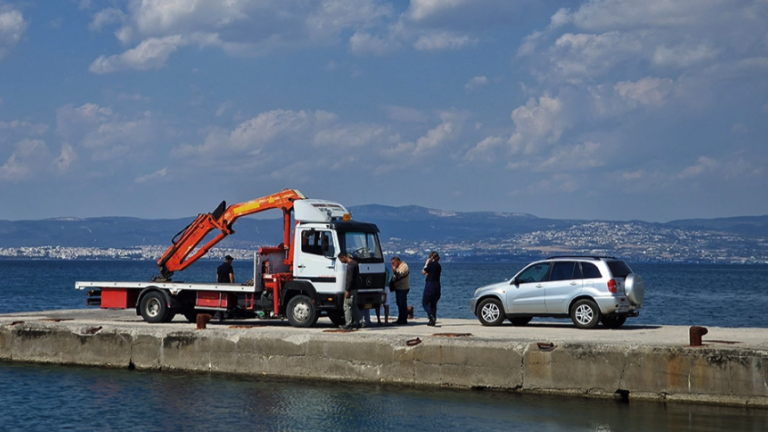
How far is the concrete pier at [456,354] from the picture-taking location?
599 inches

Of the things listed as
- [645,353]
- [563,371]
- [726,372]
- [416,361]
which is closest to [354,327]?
[416,361]

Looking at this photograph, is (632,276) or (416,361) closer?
(416,361)

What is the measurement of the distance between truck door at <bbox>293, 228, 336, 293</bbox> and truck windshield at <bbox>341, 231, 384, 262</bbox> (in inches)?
16.5

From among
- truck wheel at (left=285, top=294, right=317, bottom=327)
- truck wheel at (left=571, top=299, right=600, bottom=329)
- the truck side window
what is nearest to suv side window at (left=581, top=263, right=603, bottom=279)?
truck wheel at (left=571, top=299, right=600, bottom=329)

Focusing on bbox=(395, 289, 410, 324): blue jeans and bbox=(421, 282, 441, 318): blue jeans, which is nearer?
Result: bbox=(421, 282, 441, 318): blue jeans

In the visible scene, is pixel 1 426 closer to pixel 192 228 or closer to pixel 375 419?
pixel 375 419

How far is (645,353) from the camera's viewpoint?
15523 millimetres

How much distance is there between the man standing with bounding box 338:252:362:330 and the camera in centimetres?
2009

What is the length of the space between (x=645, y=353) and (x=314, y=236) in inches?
342

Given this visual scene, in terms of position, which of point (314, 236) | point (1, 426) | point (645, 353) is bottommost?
point (1, 426)

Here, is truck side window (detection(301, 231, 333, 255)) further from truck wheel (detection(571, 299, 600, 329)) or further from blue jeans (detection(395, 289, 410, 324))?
truck wheel (detection(571, 299, 600, 329))

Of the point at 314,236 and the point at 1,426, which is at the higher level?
the point at 314,236

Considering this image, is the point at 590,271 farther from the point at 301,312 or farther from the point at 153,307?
the point at 153,307

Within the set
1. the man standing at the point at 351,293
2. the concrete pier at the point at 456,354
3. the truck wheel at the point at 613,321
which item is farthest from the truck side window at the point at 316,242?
the truck wheel at the point at 613,321
